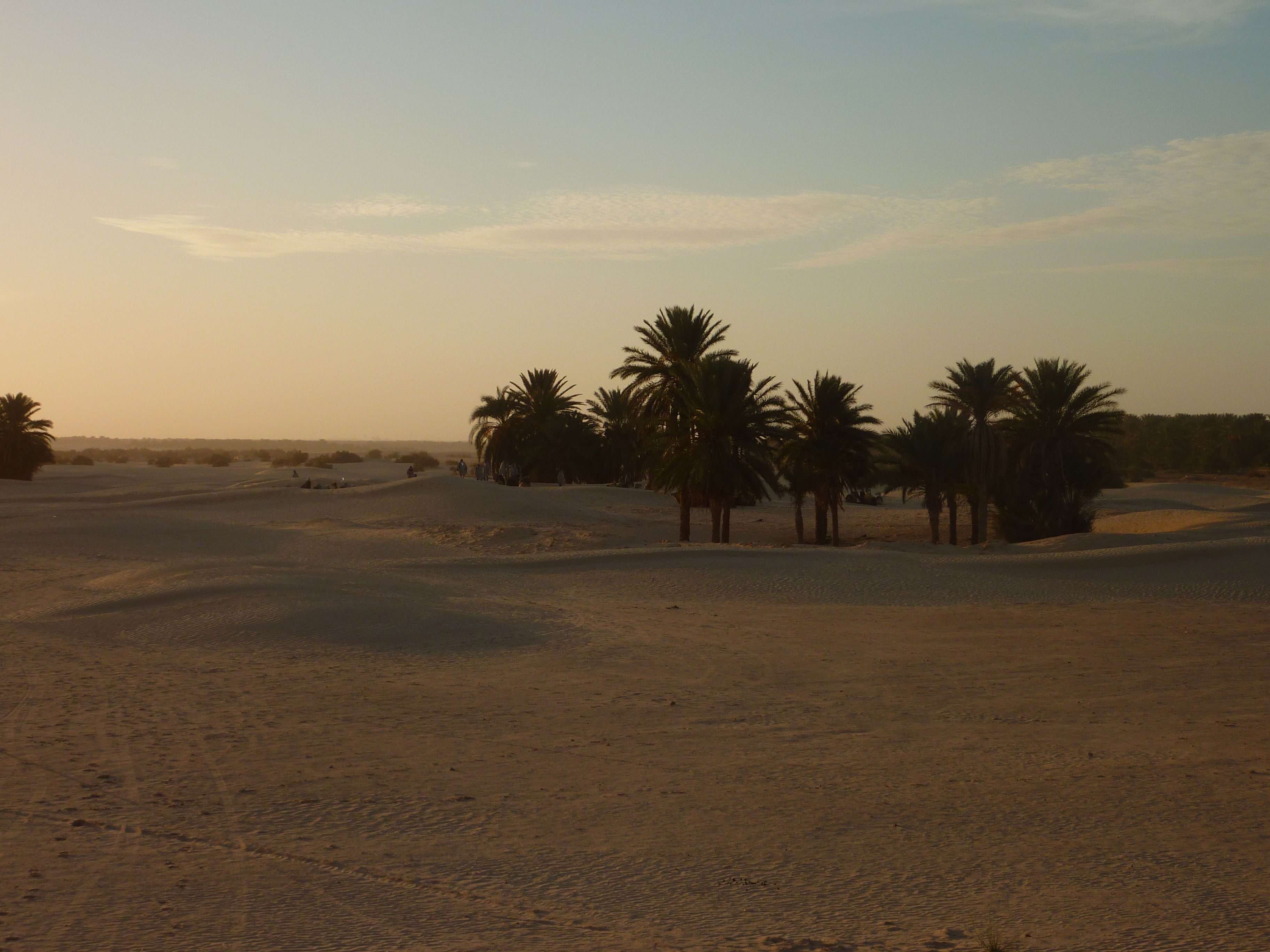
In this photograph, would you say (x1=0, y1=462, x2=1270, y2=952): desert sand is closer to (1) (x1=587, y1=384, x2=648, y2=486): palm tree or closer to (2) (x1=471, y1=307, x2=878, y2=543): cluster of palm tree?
(2) (x1=471, y1=307, x2=878, y2=543): cluster of palm tree

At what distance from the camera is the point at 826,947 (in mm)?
5711

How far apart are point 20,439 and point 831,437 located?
39279mm

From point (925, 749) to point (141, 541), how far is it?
1028 inches

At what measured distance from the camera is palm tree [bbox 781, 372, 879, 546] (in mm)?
38594

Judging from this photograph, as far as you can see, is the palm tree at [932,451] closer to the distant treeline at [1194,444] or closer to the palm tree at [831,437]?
the palm tree at [831,437]

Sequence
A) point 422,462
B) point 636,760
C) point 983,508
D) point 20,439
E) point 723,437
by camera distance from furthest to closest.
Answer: point 422,462, point 20,439, point 983,508, point 723,437, point 636,760

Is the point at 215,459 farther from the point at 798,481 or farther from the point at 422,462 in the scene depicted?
→ the point at 798,481

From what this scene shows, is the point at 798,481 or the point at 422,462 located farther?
the point at 422,462

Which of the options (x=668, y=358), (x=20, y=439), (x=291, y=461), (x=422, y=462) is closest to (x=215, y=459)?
(x=291, y=461)

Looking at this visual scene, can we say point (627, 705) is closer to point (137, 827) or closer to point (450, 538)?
point (137, 827)

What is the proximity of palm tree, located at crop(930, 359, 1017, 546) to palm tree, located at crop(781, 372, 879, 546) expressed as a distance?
11.2ft

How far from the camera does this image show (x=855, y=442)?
38594 millimetres

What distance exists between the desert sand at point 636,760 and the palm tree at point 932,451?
17936 mm

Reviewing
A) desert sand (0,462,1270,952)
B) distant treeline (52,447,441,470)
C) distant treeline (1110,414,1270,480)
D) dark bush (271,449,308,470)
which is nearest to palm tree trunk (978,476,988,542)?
desert sand (0,462,1270,952)
